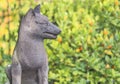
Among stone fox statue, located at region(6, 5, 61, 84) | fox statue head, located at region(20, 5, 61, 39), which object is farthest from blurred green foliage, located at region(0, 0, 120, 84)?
fox statue head, located at region(20, 5, 61, 39)

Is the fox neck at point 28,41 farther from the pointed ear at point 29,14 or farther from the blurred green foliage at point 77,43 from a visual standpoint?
the blurred green foliage at point 77,43

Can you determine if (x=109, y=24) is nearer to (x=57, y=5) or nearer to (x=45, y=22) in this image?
(x=57, y=5)

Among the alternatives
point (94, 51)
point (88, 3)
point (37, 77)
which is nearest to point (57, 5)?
point (88, 3)

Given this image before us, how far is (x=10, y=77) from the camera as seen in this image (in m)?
3.48

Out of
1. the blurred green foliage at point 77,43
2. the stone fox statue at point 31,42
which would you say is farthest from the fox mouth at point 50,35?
the blurred green foliage at point 77,43

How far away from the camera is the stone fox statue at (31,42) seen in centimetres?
330

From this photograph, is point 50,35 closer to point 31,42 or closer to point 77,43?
point 31,42

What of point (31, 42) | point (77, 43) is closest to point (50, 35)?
point (31, 42)

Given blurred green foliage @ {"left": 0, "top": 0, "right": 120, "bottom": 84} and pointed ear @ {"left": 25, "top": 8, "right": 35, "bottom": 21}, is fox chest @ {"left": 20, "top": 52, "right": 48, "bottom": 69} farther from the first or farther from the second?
blurred green foliage @ {"left": 0, "top": 0, "right": 120, "bottom": 84}

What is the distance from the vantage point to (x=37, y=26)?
10.8ft

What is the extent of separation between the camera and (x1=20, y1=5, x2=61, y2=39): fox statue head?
3297mm

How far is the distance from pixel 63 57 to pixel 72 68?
0.15m

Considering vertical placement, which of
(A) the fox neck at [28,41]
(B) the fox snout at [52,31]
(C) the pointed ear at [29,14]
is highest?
(C) the pointed ear at [29,14]

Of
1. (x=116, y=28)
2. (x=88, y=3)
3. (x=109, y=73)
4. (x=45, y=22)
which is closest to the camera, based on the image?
(x=45, y=22)
